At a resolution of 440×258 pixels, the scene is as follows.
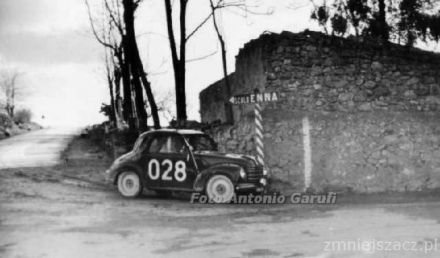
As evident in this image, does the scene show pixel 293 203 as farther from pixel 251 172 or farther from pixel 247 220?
pixel 247 220

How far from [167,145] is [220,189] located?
1.71 m

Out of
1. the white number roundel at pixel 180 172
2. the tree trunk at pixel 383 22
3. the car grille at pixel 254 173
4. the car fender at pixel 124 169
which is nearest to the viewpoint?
the car grille at pixel 254 173

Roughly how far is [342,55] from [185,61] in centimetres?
617

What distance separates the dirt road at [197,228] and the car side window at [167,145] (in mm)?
1184

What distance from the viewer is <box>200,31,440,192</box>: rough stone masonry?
1366 cm

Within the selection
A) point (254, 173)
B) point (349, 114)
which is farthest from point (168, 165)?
point (349, 114)

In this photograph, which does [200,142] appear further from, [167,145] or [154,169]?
[154,169]

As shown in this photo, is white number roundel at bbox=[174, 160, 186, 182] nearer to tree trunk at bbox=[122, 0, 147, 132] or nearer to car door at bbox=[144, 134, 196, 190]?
car door at bbox=[144, 134, 196, 190]

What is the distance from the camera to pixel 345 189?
44.6ft

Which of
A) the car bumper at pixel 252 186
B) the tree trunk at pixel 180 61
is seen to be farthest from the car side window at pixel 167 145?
the tree trunk at pixel 180 61

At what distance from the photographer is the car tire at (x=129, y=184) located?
1247 cm

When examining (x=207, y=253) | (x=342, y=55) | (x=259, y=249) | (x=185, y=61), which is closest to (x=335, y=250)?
(x=259, y=249)

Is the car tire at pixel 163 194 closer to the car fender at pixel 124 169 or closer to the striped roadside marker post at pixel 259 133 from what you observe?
the car fender at pixel 124 169

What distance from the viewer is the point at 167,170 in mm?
12164
